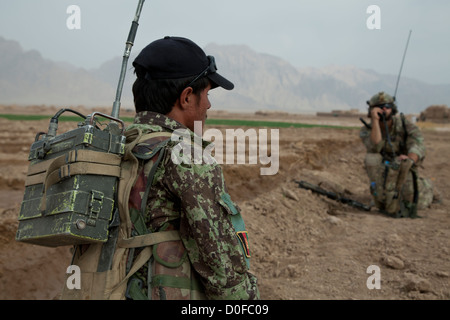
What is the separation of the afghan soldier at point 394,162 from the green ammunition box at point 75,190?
5.94m

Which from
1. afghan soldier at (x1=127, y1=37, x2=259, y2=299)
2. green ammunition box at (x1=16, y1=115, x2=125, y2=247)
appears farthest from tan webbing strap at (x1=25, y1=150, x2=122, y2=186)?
afghan soldier at (x1=127, y1=37, x2=259, y2=299)

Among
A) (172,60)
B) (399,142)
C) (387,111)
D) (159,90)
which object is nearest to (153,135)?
(159,90)

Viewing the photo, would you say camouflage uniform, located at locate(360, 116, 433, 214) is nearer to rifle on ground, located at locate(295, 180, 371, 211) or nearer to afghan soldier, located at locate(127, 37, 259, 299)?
rifle on ground, located at locate(295, 180, 371, 211)

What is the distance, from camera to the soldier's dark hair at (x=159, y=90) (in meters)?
1.76

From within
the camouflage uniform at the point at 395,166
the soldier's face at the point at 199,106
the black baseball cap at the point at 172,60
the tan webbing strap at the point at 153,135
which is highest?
the camouflage uniform at the point at 395,166

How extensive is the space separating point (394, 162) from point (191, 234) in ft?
20.2

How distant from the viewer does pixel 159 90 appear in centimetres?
177

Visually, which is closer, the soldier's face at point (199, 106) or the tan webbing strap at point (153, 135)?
the tan webbing strap at point (153, 135)

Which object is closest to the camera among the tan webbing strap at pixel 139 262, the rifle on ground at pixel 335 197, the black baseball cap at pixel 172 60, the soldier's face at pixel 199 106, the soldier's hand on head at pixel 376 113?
the tan webbing strap at pixel 139 262

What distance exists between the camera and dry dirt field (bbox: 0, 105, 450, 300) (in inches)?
161

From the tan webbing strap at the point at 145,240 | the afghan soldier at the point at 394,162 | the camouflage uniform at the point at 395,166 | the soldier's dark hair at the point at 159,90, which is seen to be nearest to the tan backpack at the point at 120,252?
the tan webbing strap at the point at 145,240

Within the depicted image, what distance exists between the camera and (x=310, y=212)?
6.75 metres

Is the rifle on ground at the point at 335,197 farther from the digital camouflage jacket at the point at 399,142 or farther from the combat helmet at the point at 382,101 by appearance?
the combat helmet at the point at 382,101

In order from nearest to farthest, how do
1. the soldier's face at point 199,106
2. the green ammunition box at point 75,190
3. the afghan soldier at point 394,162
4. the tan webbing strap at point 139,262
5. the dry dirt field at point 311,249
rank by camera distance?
the green ammunition box at point 75,190
the tan webbing strap at point 139,262
the soldier's face at point 199,106
the dry dirt field at point 311,249
the afghan soldier at point 394,162
